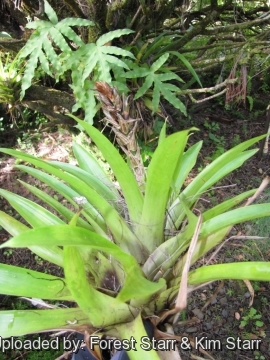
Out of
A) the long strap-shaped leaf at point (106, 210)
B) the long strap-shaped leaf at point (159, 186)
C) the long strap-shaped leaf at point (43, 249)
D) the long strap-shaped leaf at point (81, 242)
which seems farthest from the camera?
the long strap-shaped leaf at point (43, 249)

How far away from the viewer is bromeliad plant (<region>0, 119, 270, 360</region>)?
0.64m

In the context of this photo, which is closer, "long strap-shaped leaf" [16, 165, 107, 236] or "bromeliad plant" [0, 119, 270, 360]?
"bromeliad plant" [0, 119, 270, 360]

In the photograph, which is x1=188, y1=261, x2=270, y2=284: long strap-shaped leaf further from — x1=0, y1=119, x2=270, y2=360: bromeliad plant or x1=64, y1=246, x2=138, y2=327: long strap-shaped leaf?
x1=64, y1=246, x2=138, y2=327: long strap-shaped leaf

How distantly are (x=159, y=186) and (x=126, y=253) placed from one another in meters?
0.17

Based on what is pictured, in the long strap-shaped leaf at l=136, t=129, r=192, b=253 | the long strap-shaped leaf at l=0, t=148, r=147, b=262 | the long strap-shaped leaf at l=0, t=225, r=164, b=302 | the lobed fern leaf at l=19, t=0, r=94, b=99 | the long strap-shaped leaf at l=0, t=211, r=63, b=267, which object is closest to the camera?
the long strap-shaped leaf at l=0, t=225, r=164, b=302

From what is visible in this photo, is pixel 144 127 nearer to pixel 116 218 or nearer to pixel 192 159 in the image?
pixel 192 159

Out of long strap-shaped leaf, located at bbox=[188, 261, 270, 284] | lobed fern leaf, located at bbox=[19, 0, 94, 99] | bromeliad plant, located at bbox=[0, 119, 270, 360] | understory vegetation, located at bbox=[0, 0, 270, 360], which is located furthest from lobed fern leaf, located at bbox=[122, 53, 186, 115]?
long strap-shaped leaf, located at bbox=[188, 261, 270, 284]

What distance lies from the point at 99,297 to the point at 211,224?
305mm

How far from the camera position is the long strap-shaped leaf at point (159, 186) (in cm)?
63

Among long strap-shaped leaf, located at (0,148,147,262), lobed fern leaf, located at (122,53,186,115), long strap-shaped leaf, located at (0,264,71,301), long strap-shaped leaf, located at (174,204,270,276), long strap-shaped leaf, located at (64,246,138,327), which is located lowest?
long strap-shaped leaf, located at (64,246,138,327)

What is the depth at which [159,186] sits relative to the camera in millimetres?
722

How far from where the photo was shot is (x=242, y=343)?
143 centimetres

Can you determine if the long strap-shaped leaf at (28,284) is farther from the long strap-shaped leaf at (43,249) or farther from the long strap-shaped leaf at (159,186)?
the long strap-shaped leaf at (159,186)

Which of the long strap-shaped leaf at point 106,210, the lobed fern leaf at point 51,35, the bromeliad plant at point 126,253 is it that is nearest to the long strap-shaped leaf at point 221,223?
the bromeliad plant at point 126,253
